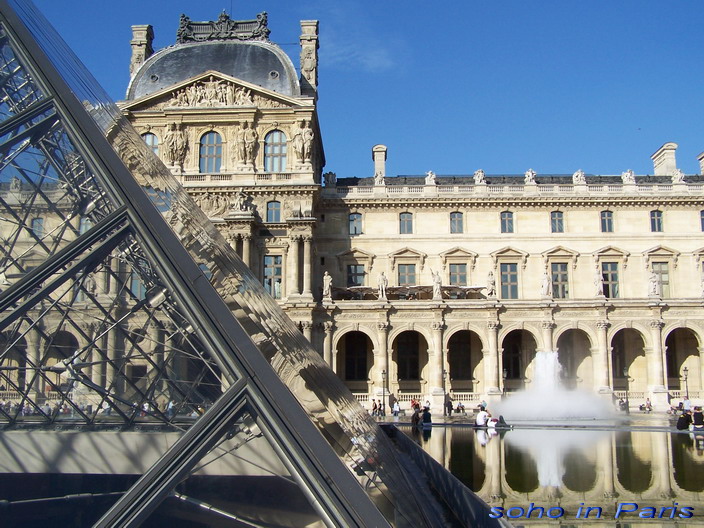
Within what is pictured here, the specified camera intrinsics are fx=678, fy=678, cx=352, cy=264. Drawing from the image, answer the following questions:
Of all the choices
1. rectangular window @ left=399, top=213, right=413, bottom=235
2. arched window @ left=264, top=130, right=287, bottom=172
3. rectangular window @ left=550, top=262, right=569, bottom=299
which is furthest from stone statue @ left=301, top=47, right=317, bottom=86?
rectangular window @ left=550, top=262, right=569, bottom=299

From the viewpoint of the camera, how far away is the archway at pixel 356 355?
4144cm

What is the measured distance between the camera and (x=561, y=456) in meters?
19.2

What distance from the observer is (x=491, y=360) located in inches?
1505

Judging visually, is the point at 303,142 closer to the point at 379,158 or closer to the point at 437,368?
the point at 379,158

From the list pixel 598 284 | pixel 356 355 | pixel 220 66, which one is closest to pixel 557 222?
pixel 598 284

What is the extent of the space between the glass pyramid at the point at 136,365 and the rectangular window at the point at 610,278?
37475 millimetres

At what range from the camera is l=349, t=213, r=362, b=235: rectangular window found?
42781mm

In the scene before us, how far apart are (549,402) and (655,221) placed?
14774mm

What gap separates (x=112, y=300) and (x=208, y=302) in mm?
1903

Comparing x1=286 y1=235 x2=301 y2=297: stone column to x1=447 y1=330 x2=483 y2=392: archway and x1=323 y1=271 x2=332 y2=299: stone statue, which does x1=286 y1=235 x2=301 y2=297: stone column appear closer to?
x1=323 y1=271 x2=332 y2=299: stone statue

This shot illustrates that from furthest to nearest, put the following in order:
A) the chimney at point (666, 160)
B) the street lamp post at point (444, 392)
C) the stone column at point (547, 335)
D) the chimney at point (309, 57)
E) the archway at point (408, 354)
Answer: the chimney at point (666, 160)
the chimney at point (309, 57)
the archway at point (408, 354)
the stone column at point (547, 335)
the street lamp post at point (444, 392)

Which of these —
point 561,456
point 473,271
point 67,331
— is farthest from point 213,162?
point 67,331

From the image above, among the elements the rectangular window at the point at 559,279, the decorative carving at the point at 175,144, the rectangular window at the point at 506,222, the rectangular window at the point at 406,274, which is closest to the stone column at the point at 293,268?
the rectangular window at the point at 406,274

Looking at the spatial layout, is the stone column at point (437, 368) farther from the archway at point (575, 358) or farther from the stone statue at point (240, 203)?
the stone statue at point (240, 203)
